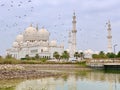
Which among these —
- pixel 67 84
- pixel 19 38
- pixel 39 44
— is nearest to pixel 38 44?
pixel 39 44

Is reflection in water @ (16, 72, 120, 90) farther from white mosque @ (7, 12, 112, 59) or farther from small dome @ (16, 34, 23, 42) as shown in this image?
small dome @ (16, 34, 23, 42)

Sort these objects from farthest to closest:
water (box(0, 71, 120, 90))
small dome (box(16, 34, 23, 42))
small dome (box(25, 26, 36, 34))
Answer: small dome (box(16, 34, 23, 42)) < small dome (box(25, 26, 36, 34)) < water (box(0, 71, 120, 90))

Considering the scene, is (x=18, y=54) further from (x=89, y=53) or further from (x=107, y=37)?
(x=107, y=37)

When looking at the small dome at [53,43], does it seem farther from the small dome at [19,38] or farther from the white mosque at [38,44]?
the small dome at [19,38]

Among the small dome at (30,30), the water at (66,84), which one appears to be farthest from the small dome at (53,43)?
the water at (66,84)

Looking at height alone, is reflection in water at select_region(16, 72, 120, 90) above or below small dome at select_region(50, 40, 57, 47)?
below

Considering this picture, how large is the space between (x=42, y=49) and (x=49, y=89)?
69.9 meters

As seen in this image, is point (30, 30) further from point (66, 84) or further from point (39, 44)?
point (66, 84)

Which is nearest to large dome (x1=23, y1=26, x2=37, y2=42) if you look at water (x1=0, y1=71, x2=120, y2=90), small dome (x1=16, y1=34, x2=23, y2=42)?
small dome (x1=16, y1=34, x2=23, y2=42)

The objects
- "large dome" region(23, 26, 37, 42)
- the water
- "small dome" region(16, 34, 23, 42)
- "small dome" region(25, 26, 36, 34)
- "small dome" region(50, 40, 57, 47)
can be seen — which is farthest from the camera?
"small dome" region(16, 34, 23, 42)

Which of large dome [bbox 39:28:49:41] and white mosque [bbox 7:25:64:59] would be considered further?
white mosque [bbox 7:25:64:59]

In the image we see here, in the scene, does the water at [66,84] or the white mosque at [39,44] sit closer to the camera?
the water at [66,84]

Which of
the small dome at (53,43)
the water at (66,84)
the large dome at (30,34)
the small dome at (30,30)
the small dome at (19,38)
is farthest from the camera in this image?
the small dome at (19,38)

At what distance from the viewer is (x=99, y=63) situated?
54.0 metres
